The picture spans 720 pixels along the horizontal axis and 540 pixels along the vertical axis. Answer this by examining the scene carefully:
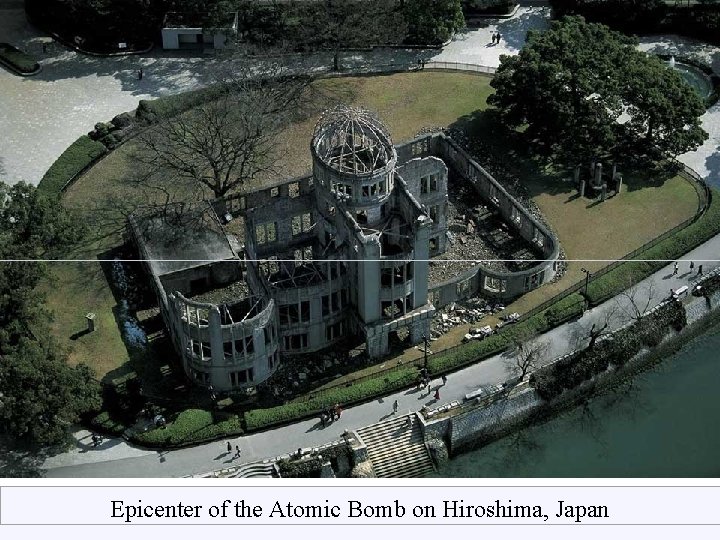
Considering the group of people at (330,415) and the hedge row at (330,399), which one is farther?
the group of people at (330,415)

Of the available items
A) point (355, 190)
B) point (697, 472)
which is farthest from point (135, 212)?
point (697, 472)

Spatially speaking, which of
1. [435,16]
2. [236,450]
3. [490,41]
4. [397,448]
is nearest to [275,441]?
[236,450]

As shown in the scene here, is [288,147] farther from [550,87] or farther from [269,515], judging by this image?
[269,515]

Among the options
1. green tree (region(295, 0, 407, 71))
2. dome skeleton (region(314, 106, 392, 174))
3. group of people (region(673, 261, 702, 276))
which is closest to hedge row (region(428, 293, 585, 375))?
group of people (region(673, 261, 702, 276))

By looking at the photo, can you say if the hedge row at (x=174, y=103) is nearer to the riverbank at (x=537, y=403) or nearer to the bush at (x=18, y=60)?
the bush at (x=18, y=60)

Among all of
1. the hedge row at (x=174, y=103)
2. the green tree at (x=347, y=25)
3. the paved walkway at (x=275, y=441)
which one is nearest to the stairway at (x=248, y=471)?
the paved walkway at (x=275, y=441)
